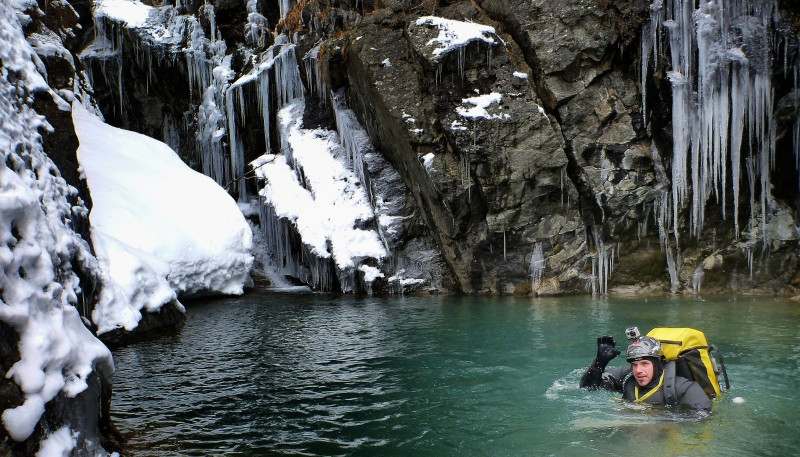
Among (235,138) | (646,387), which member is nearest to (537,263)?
(646,387)

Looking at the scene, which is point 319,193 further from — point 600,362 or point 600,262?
point 600,362

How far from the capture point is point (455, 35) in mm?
17000

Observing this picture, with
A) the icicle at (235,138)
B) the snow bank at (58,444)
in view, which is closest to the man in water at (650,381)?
the snow bank at (58,444)

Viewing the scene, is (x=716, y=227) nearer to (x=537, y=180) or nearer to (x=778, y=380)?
(x=537, y=180)

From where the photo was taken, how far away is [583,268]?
56.4 feet

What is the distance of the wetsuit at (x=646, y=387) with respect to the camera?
5426 mm

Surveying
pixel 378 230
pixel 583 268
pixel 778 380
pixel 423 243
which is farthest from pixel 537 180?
pixel 778 380

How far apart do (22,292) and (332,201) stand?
16.5 metres

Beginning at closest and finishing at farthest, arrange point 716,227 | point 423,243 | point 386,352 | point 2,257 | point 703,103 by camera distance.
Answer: point 2,257
point 386,352
point 703,103
point 716,227
point 423,243

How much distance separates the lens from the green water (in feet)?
17.9

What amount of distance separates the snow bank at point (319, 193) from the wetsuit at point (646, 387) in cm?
1263

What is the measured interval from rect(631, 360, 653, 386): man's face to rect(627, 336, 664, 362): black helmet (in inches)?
3.9

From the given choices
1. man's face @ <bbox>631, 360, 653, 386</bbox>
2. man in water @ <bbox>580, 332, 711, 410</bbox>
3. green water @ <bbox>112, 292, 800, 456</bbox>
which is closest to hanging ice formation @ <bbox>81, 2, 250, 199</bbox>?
green water @ <bbox>112, 292, 800, 456</bbox>

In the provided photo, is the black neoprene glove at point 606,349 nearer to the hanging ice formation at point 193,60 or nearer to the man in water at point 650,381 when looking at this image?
the man in water at point 650,381
